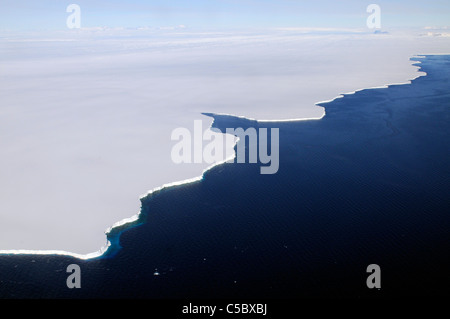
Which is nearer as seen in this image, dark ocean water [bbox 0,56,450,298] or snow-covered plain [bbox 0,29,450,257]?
dark ocean water [bbox 0,56,450,298]

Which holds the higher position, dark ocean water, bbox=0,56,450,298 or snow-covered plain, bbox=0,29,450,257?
snow-covered plain, bbox=0,29,450,257

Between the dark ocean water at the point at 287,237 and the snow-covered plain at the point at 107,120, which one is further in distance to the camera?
the snow-covered plain at the point at 107,120

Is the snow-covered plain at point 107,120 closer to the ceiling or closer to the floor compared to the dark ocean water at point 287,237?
closer to the ceiling

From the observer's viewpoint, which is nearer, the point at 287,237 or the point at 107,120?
the point at 287,237

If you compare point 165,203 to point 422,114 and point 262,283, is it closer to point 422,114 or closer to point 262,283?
point 262,283

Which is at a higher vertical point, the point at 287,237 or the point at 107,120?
the point at 107,120
